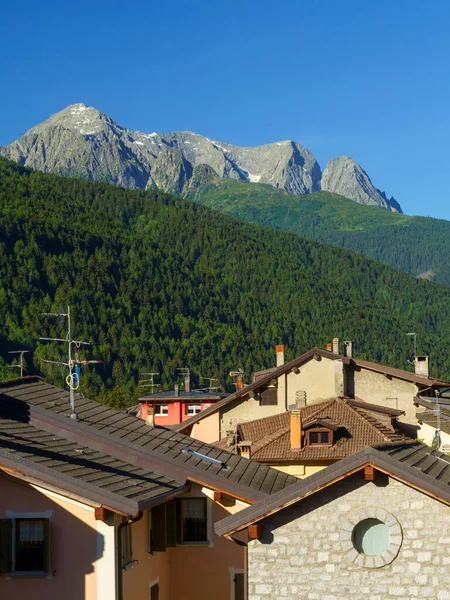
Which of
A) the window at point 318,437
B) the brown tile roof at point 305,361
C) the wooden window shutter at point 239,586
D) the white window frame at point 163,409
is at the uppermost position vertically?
the white window frame at point 163,409

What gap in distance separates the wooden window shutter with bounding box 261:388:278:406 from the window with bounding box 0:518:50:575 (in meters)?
39.2

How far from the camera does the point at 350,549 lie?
50.9 ft

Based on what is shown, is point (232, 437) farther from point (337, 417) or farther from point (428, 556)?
point (428, 556)

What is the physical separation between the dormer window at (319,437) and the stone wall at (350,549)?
23734mm

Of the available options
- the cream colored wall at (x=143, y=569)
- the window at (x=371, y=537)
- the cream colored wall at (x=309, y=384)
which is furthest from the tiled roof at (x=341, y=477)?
the cream colored wall at (x=309, y=384)

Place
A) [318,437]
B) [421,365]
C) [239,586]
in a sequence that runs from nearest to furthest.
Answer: [239,586] < [318,437] < [421,365]

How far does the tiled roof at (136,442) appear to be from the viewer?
1992cm

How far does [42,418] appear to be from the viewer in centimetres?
2014

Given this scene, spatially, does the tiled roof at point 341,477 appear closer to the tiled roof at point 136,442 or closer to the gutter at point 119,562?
the gutter at point 119,562

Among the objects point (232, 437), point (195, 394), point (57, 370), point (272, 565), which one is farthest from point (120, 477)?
point (57, 370)

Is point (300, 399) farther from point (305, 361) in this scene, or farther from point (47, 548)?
point (47, 548)

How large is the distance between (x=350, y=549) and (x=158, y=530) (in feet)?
15.3

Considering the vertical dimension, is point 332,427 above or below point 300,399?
below

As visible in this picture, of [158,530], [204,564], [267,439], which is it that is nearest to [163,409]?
[267,439]
